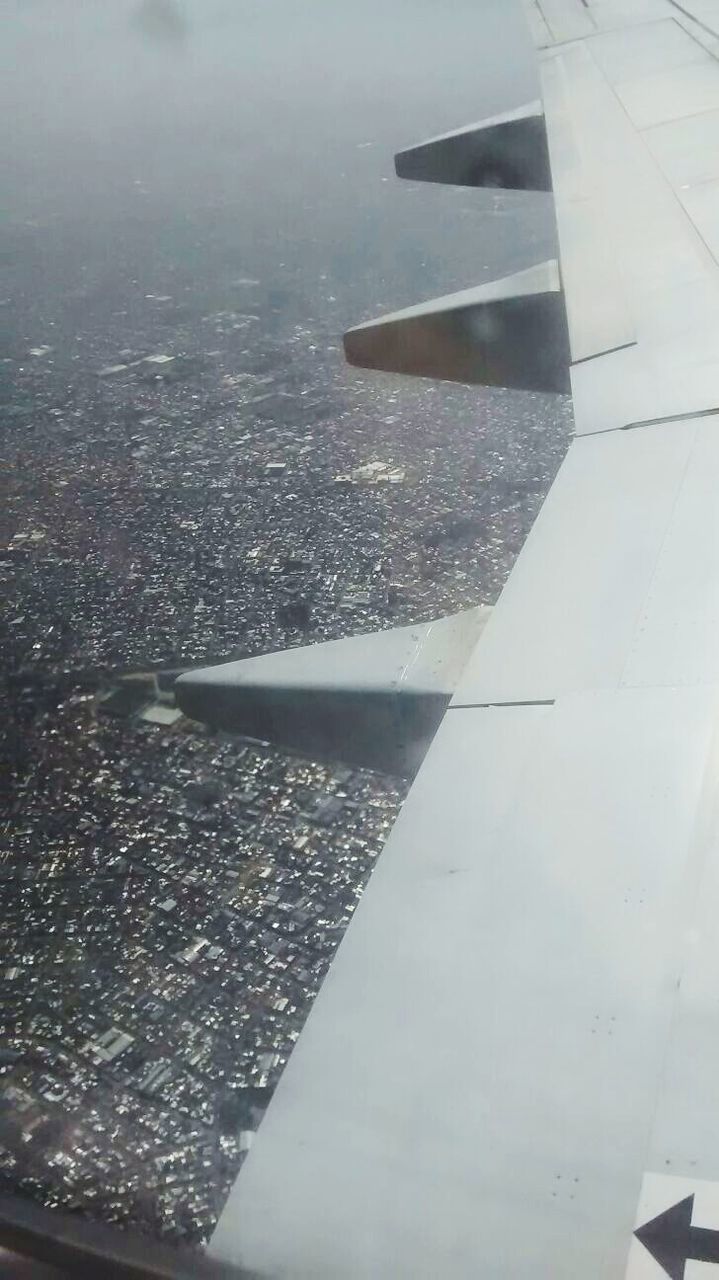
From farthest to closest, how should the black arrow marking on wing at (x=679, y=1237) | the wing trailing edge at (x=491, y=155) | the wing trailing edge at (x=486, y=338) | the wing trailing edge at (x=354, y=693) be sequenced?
the wing trailing edge at (x=491, y=155) < the wing trailing edge at (x=486, y=338) < the wing trailing edge at (x=354, y=693) < the black arrow marking on wing at (x=679, y=1237)

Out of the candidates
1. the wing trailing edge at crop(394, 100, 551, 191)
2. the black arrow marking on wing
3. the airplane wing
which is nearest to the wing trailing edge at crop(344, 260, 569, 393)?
the airplane wing

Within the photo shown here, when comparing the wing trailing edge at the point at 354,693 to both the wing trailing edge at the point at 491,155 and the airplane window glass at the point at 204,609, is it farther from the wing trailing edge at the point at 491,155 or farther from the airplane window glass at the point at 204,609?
the wing trailing edge at the point at 491,155

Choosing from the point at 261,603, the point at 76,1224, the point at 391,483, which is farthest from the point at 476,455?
the point at 76,1224

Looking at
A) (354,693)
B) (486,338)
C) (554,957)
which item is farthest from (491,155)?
(554,957)

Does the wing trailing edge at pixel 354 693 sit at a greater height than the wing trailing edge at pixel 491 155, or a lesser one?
lesser

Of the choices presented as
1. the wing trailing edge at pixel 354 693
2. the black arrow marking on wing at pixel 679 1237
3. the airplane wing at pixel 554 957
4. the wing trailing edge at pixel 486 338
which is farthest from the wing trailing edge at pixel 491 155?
the black arrow marking on wing at pixel 679 1237

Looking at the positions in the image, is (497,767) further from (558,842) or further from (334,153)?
(334,153)
